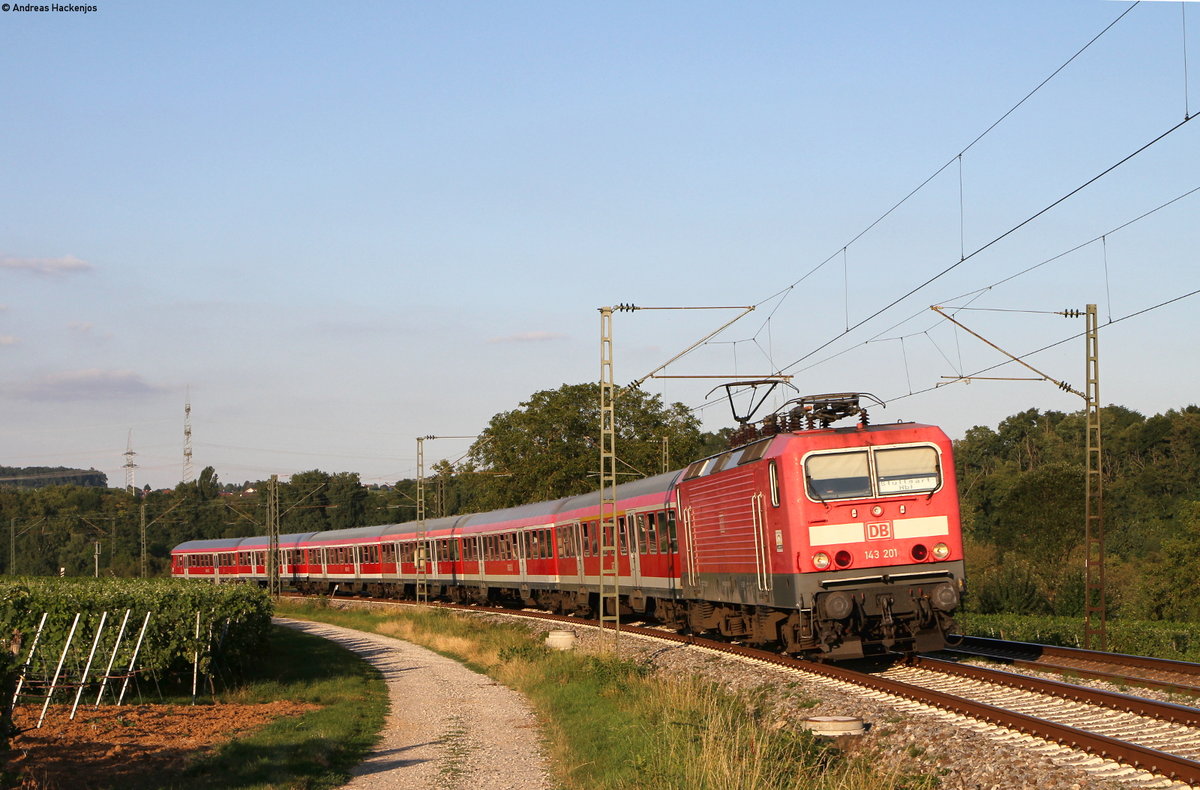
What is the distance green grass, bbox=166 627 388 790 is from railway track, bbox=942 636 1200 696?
9720 millimetres

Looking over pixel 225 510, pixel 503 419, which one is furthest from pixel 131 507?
pixel 503 419

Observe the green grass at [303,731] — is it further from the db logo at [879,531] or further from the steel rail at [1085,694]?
the steel rail at [1085,694]

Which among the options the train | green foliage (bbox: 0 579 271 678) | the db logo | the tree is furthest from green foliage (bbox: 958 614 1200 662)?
the tree

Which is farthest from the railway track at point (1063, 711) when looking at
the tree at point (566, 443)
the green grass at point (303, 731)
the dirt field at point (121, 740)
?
the tree at point (566, 443)

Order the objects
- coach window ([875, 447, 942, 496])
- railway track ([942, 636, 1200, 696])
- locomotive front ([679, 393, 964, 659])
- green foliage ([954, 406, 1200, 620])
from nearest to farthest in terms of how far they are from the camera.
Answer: railway track ([942, 636, 1200, 696]) < locomotive front ([679, 393, 964, 659]) < coach window ([875, 447, 942, 496]) < green foliage ([954, 406, 1200, 620])

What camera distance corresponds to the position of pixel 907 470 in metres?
18.1

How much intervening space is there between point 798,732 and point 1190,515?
56691 millimetres

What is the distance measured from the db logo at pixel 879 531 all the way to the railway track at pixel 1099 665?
9.62 ft

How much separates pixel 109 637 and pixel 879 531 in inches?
508

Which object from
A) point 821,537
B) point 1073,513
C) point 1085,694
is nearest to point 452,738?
point 821,537

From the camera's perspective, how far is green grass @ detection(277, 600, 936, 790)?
429 inches

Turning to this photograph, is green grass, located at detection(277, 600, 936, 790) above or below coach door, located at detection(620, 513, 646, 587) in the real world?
below

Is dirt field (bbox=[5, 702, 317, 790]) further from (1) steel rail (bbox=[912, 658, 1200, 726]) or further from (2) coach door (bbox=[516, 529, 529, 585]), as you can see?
(2) coach door (bbox=[516, 529, 529, 585])

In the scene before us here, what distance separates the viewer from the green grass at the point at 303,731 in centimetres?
1337
